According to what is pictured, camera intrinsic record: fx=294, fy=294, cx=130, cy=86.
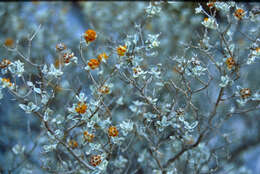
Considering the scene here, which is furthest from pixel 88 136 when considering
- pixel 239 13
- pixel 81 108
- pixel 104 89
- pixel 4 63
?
pixel 239 13

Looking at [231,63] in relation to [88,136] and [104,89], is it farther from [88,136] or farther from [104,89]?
[88,136]

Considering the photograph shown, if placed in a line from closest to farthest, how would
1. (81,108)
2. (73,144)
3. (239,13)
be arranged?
(81,108) < (239,13) < (73,144)

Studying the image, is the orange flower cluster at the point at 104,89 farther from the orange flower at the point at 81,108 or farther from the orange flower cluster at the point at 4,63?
the orange flower cluster at the point at 4,63

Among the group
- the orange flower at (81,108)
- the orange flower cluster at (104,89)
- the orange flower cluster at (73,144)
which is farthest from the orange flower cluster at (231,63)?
the orange flower cluster at (73,144)

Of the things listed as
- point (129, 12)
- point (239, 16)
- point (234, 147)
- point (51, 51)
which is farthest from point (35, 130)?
point (239, 16)

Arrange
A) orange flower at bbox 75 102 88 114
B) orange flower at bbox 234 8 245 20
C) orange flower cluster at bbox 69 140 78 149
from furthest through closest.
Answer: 1. orange flower cluster at bbox 69 140 78 149
2. orange flower at bbox 234 8 245 20
3. orange flower at bbox 75 102 88 114

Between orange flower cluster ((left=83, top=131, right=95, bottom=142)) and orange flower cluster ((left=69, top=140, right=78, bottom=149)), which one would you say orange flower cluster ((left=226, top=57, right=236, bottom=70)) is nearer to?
orange flower cluster ((left=83, top=131, right=95, bottom=142))

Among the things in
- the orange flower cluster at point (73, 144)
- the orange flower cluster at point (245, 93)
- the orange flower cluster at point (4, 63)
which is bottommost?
the orange flower cluster at point (73, 144)

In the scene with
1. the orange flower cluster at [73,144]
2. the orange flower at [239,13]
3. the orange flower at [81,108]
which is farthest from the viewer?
the orange flower cluster at [73,144]

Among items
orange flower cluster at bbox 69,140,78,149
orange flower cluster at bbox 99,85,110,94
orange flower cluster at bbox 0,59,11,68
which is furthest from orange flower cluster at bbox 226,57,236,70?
orange flower cluster at bbox 0,59,11,68

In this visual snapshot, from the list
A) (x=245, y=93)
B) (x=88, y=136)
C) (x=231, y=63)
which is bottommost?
(x=88, y=136)

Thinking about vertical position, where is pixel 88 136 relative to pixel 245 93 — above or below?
below

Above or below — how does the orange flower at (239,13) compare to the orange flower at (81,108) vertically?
above
